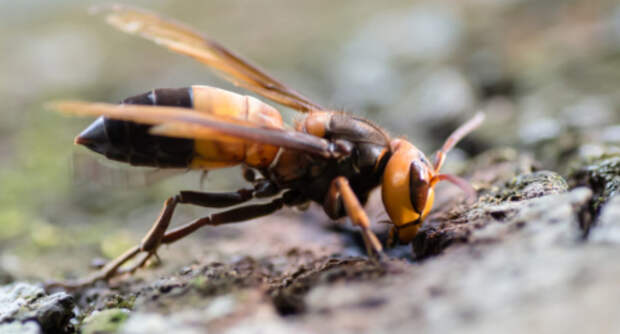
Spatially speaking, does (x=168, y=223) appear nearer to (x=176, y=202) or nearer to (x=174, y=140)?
(x=176, y=202)

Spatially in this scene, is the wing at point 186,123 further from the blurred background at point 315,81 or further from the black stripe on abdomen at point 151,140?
the blurred background at point 315,81

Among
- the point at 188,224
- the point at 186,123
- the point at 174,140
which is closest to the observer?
the point at 186,123

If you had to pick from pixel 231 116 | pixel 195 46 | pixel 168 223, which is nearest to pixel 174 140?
pixel 231 116

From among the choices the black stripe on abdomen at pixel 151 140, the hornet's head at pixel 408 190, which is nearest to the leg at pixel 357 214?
the hornet's head at pixel 408 190

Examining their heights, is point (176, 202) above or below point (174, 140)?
below

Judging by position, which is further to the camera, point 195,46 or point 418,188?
point 195,46

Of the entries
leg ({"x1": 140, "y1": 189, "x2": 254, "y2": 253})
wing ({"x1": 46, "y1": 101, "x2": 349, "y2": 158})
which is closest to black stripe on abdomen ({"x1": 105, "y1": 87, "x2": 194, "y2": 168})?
leg ({"x1": 140, "y1": 189, "x2": 254, "y2": 253})

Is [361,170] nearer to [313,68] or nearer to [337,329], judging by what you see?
[337,329]
